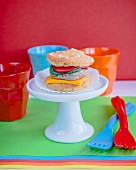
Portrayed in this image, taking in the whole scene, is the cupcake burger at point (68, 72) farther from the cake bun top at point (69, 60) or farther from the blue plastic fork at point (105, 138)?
the blue plastic fork at point (105, 138)

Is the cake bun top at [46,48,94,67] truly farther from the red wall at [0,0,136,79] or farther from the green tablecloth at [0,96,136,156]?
the red wall at [0,0,136,79]

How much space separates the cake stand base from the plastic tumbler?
26 centimetres

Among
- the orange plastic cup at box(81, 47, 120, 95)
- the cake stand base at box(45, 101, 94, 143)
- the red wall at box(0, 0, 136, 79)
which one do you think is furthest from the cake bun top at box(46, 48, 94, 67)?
the red wall at box(0, 0, 136, 79)

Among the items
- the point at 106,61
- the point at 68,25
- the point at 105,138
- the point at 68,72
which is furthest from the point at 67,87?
→ the point at 68,25

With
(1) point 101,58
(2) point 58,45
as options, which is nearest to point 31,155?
(1) point 101,58

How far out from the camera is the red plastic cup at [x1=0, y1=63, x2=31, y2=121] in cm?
90

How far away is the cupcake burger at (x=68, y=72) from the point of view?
0.78m

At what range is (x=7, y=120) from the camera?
3.07 feet

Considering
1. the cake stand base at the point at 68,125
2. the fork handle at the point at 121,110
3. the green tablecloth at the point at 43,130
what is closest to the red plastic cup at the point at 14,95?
the green tablecloth at the point at 43,130

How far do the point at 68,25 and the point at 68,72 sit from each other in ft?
1.42

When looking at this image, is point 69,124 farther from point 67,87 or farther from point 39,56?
point 39,56

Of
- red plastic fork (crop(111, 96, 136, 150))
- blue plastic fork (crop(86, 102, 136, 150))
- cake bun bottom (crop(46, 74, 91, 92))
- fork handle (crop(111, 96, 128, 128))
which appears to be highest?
cake bun bottom (crop(46, 74, 91, 92))

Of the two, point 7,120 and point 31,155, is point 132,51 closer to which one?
point 7,120
